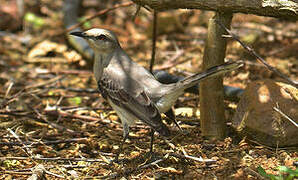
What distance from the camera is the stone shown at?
4352 mm

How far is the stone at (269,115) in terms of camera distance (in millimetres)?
4352

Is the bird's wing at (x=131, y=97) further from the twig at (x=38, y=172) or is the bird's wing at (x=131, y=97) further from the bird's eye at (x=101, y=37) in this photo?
the twig at (x=38, y=172)

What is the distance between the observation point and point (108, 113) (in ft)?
19.3

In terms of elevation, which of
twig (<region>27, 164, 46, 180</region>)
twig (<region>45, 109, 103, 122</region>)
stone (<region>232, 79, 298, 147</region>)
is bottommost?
twig (<region>27, 164, 46, 180</region>)

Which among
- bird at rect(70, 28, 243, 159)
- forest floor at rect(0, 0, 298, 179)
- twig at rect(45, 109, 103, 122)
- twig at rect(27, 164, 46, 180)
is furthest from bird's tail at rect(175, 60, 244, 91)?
twig at rect(45, 109, 103, 122)

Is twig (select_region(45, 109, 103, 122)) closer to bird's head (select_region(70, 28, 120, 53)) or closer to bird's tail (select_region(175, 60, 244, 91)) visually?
bird's head (select_region(70, 28, 120, 53))

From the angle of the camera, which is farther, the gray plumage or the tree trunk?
the tree trunk

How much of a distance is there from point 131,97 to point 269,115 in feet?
4.99

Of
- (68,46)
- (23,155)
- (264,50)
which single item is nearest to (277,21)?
(264,50)

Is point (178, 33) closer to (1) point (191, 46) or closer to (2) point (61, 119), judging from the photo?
(1) point (191, 46)

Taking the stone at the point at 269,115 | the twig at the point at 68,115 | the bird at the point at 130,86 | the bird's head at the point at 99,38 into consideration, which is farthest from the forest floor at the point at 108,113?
the bird's head at the point at 99,38

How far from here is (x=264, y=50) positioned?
24.7 ft

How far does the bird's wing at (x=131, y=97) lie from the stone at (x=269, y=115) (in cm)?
103

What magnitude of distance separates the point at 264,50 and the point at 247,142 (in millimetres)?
3339
